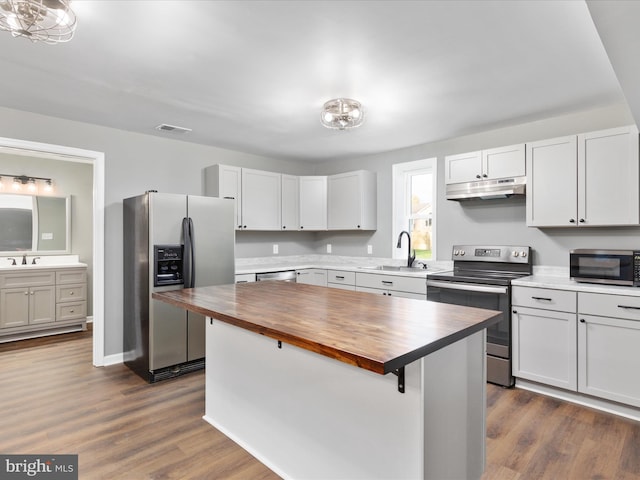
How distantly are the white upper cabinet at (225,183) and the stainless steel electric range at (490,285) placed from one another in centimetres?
238

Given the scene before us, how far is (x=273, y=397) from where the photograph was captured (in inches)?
80.1

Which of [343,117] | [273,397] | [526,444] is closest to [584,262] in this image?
[526,444]

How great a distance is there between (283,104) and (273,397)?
2251 millimetres

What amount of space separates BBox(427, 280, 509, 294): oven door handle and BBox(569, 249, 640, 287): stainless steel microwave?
1.90 feet

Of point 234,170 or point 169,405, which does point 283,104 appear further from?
point 169,405

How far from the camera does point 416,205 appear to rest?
466 cm

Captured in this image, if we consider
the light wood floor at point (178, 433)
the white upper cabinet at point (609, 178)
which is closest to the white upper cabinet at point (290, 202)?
the light wood floor at point (178, 433)

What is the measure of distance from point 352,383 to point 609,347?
2236 mm

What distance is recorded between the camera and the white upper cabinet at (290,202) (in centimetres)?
497

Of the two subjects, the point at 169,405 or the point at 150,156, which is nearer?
the point at 169,405

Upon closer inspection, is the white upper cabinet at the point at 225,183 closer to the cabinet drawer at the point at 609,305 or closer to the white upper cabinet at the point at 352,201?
the white upper cabinet at the point at 352,201

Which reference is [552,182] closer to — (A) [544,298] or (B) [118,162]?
(A) [544,298]

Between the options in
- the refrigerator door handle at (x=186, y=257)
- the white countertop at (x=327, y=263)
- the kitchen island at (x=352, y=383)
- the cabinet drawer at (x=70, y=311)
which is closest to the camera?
the kitchen island at (x=352, y=383)

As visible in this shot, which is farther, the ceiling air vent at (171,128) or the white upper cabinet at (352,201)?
the white upper cabinet at (352,201)
